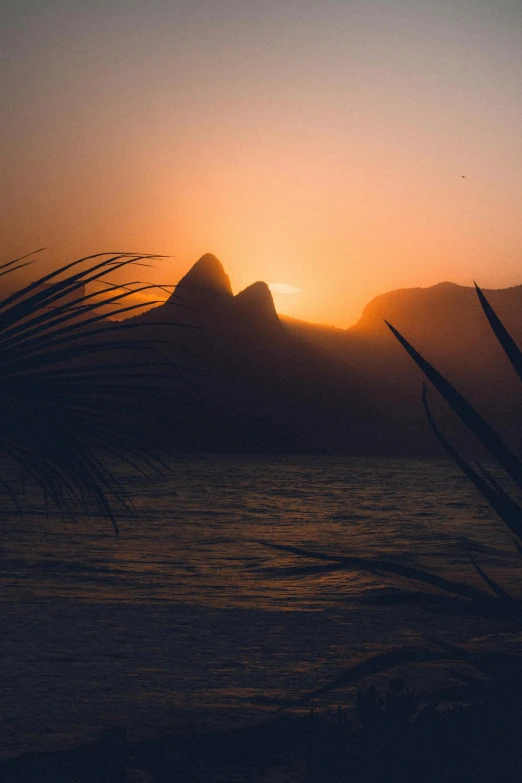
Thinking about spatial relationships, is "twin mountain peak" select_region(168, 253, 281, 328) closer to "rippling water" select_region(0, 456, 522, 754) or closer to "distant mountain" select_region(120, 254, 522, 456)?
"distant mountain" select_region(120, 254, 522, 456)

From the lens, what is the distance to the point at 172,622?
4805mm

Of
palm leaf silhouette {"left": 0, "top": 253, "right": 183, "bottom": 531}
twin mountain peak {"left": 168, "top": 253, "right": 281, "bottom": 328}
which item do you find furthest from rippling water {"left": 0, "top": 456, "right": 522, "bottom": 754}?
twin mountain peak {"left": 168, "top": 253, "right": 281, "bottom": 328}

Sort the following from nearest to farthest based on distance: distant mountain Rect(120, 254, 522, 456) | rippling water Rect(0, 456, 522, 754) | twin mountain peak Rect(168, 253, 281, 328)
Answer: rippling water Rect(0, 456, 522, 754) → distant mountain Rect(120, 254, 522, 456) → twin mountain peak Rect(168, 253, 281, 328)

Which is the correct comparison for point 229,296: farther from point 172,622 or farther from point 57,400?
point 57,400

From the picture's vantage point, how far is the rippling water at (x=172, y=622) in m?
3.13

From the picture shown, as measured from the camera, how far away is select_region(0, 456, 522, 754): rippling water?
3.13 meters

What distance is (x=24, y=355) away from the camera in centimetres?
156

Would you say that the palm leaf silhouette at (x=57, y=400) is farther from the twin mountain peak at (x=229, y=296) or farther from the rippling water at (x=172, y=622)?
the twin mountain peak at (x=229, y=296)

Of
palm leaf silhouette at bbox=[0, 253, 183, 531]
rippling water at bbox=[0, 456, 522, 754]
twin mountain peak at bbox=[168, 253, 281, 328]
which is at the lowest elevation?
rippling water at bbox=[0, 456, 522, 754]

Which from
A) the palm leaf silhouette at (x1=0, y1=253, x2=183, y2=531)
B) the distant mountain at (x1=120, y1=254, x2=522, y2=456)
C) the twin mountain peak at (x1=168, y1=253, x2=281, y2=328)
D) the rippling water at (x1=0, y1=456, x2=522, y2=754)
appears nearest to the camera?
the palm leaf silhouette at (x1=0, y1=253, x2=183, y2=531)

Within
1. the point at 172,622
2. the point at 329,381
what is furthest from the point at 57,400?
the point at 329,381

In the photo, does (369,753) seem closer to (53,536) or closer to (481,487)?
(481,487)

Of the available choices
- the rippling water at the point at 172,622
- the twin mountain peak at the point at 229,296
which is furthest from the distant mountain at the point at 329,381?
the rippling water at the point at 172,622

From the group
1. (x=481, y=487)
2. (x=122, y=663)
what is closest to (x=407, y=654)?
(x=481, y=487)
